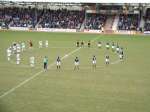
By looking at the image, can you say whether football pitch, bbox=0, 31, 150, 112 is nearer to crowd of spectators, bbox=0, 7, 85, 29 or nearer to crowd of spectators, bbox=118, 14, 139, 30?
crowd of spectators, bbox=118, 14, 139, 30

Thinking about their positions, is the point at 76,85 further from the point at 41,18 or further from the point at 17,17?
the point at 17,17

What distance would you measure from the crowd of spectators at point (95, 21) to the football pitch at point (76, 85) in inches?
1166

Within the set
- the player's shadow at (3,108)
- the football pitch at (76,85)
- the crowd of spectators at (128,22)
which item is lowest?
the football pitch at (76,85)

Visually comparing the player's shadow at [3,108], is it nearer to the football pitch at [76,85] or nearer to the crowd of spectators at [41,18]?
the football pitch at [76,85]

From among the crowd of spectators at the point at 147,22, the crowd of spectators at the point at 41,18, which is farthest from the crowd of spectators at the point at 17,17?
the crowd of spectators at the point at 147,22

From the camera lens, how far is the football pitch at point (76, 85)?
74.4 ft

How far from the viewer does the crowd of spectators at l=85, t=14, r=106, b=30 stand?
73312mm

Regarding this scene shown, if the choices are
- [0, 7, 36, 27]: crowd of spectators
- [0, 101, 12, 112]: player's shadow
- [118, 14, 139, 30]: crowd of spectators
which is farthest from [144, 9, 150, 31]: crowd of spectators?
[0, 101, 12, 112]: player's shadow

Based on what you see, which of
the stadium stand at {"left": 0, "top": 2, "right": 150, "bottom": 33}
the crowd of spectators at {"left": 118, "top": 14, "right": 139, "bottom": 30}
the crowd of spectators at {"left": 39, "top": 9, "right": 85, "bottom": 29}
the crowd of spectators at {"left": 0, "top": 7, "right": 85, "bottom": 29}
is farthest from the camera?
the crowd of spectators at {"left": 0, "top": 7, "right": 85, "bottom": 29}

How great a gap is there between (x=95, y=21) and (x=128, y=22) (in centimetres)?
581

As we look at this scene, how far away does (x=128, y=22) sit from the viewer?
241 ft

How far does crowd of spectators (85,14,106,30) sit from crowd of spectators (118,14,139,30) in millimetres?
3154

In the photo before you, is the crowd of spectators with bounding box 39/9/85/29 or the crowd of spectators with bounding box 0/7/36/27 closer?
the crowd of spectators with bounding box 39/9/85/29

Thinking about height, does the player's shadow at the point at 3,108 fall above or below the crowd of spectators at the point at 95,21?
below
